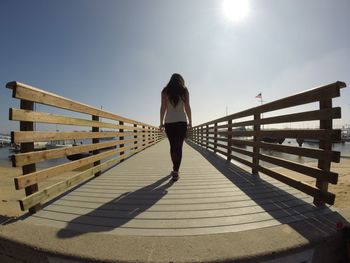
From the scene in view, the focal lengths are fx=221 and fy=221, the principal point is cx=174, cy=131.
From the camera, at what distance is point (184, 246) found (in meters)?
1.59

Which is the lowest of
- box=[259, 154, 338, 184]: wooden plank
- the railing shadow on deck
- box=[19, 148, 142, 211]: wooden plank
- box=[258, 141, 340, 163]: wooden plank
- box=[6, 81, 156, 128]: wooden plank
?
the railing shadow on deck

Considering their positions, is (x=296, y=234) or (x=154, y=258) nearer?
(x=154, y=258)

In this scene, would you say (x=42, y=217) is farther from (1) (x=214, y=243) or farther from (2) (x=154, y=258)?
(1) (x=214, y=243)

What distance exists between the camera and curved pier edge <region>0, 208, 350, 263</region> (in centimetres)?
147

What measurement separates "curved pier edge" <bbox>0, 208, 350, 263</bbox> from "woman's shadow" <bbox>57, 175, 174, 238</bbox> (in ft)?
0.46

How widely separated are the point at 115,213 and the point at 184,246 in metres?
0.98

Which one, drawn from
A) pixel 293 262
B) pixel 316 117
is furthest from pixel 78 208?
pixel 316 117

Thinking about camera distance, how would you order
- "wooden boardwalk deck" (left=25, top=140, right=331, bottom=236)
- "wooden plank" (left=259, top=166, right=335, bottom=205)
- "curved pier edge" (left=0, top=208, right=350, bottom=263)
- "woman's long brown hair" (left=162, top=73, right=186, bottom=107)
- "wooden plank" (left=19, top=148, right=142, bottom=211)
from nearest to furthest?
1. "curved pier edge" (left=0, top=208, right=350, bottom=263)
2. "wooden boardwalk deck" (left=25, top=140, right=331, bottom=236)
3. "wooden plank" (left=19, top=148, right=142, bottom=211)
4. "wooden plank" (left=259, top=166, right=335, bottom=205)
5. "woman's long brown hair" (left=162, top=73, right=186, bottom=107)

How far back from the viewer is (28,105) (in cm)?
219

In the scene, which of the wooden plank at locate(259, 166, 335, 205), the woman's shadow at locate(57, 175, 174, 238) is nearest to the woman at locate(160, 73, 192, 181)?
the woman's shadow at locate(57, 175, 174, 238)

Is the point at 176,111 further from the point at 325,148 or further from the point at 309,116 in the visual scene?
the point at 325,148

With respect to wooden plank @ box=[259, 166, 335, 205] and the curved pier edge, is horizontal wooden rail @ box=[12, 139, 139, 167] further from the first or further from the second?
wooden plank @ box=[259, 166, 335, 205]

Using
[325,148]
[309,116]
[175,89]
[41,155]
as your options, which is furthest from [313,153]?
[41,155]

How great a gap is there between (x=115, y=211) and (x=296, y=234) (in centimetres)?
171
